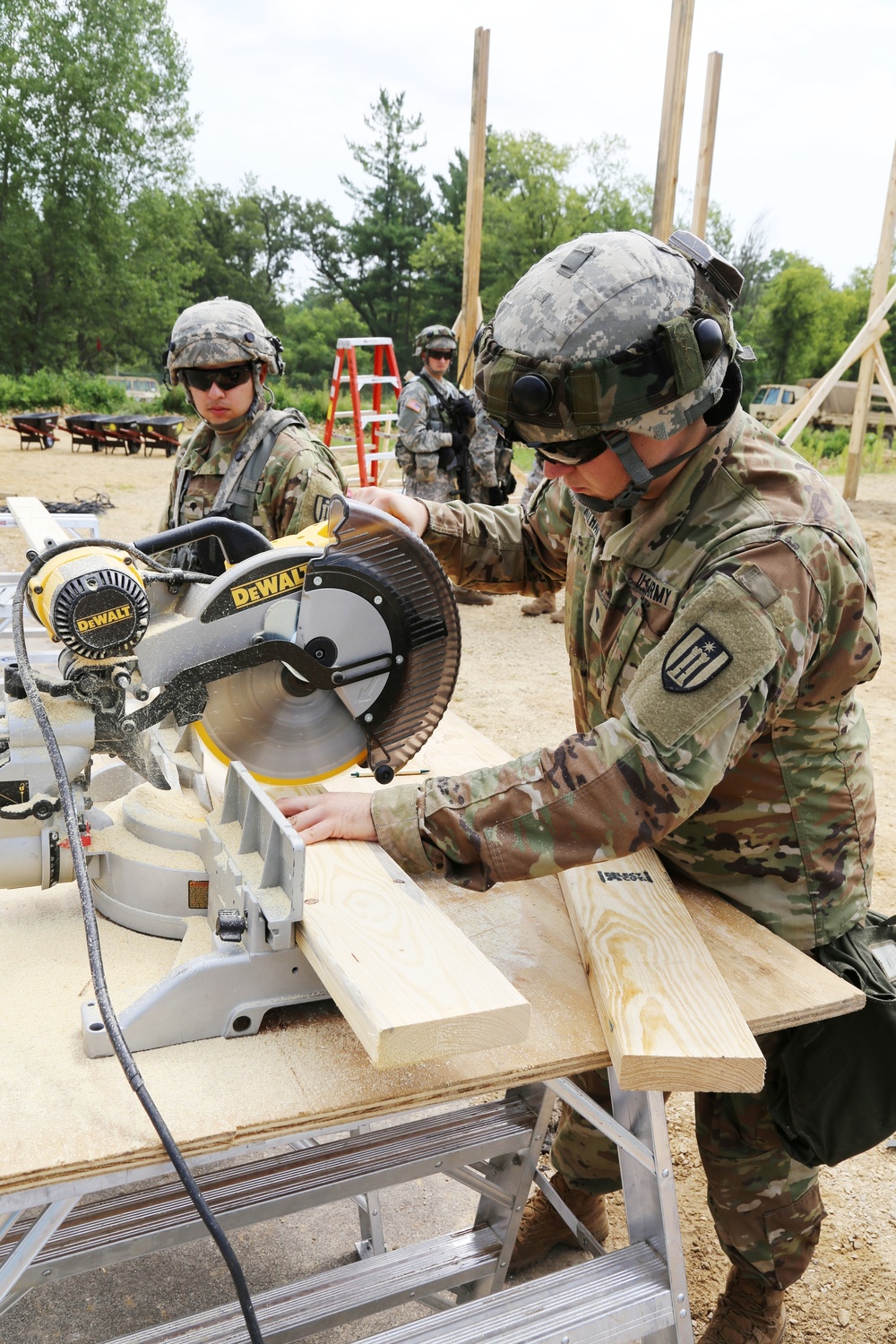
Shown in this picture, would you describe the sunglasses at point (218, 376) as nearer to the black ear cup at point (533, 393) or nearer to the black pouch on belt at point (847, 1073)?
the black ear cup at point (533, 393)

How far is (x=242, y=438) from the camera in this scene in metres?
3.84

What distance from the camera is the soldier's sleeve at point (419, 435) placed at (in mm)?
8562

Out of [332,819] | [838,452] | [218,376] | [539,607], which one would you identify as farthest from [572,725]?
[838,452]

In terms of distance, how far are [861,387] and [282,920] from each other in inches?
476

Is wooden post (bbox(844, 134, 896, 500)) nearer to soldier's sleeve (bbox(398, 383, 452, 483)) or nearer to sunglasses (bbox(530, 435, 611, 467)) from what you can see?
soldier's sleeve (bbox(398, 383, 452, 483))

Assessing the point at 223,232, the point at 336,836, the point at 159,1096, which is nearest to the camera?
the point at 159,1096

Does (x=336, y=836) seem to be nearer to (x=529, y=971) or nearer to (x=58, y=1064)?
(x=529, y=971)

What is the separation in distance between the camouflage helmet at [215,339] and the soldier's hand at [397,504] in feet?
5.00

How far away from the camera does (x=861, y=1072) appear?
1.88m

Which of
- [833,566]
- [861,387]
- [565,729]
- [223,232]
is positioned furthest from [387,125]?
[833,566]

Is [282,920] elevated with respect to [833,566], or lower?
lower

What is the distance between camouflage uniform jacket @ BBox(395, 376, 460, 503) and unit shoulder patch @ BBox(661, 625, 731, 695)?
279 inches

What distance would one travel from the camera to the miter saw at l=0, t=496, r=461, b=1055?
152cm

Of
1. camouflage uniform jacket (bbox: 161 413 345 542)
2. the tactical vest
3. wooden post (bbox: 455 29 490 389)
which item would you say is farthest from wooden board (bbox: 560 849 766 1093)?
wooden post (bbox: 455 29 490 389)
